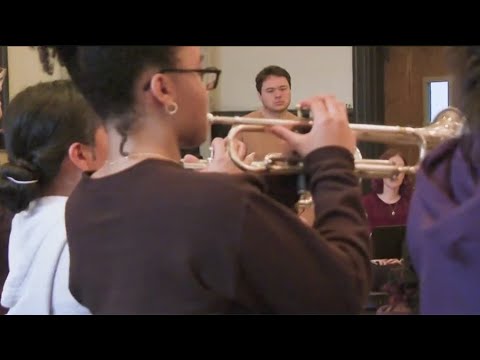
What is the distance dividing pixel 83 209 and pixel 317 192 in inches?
A: 13.6

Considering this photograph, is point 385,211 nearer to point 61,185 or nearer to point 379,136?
point 379,136

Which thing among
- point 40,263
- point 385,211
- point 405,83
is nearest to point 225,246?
point 40,263

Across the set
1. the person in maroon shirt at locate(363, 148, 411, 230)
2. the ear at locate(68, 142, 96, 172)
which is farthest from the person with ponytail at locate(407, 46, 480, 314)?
the person in maroon shirt at locate(363, 148, 411, 230)

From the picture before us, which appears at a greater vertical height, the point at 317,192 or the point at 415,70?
the point at 415,70

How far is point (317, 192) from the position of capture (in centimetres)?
102

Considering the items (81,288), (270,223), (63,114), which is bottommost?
(81,288)

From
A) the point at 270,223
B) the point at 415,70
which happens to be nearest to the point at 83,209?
the point at 270,223

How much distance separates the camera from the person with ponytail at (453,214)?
856 mm

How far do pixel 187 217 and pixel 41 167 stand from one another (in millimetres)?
A: 709

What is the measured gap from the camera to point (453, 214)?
2.83 ft

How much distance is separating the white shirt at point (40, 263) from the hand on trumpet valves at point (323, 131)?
1.55 ft

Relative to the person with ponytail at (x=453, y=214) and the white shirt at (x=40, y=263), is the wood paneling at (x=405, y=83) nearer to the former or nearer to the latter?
the white shirt at (x=40, y=263)

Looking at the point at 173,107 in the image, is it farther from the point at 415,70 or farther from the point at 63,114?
the point at 415,70

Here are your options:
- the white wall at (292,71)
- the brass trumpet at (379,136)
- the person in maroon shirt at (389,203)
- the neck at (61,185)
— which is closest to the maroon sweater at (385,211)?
the person in maroon shirt at (389,203)
